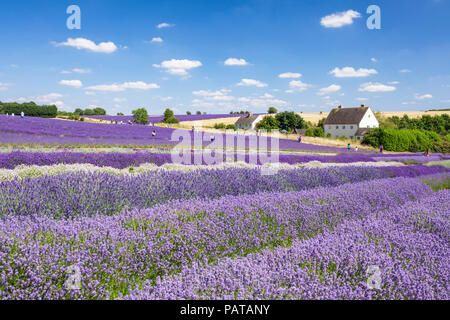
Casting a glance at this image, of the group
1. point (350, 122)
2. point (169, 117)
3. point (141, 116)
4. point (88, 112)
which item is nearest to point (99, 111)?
point (88, 112)

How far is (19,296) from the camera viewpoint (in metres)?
1.90

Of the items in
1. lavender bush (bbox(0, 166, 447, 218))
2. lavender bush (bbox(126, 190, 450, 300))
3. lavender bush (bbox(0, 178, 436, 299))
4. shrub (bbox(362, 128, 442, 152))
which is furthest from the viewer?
shrub (bbox(362, 128, 442, 152))

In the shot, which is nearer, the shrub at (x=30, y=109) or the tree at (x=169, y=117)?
the tree at (x=169, y=117)

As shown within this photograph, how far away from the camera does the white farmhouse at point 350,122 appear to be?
2040 inches

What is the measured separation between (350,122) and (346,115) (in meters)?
1.95

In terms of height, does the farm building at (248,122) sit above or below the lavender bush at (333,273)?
above

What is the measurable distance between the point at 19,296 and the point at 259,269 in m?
1.59

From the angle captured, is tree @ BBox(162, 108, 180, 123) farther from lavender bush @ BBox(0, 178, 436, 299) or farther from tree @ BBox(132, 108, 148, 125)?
lavender bush @ BBox(0, 178, 436, 299)

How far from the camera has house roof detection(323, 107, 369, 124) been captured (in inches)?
2061

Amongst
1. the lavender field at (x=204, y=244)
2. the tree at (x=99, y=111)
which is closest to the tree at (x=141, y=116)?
A: the tree at (x=99, y=111)

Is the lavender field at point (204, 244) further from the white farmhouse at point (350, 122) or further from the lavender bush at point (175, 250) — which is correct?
the white farmhouse at point (350, 122)

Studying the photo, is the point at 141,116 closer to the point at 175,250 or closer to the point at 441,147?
the point at 441,147

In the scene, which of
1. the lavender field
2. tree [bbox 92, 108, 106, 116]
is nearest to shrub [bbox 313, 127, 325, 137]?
the lavender field
